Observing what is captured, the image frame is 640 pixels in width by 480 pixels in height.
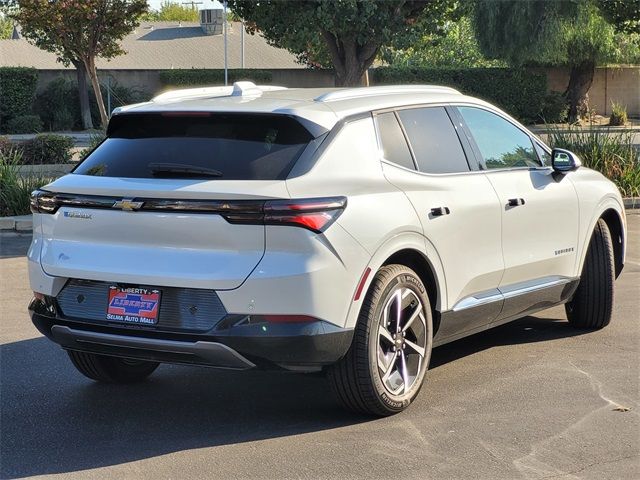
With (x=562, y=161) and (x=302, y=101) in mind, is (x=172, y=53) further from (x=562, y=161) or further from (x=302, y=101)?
(x=302, y=101)

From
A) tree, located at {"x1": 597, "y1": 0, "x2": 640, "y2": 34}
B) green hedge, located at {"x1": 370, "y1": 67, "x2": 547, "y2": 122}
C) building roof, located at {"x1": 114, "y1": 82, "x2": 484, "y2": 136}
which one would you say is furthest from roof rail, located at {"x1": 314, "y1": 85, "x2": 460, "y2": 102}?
green hedge, located at {"x1": 370, "y1": 67, "x2": 547, "y2": 122}

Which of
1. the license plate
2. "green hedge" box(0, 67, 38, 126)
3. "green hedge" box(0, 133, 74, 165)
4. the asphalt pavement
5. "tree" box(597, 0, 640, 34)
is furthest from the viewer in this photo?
"green hedge" box(0, 67, 38, 126)

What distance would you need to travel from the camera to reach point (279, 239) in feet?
16.8

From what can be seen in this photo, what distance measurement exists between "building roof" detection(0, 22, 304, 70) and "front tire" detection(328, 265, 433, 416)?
164 ft

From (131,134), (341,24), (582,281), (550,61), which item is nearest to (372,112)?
(131,134)

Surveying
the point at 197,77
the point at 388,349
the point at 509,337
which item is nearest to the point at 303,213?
the point at 388,349

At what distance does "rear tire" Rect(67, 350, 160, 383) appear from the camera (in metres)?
6.45

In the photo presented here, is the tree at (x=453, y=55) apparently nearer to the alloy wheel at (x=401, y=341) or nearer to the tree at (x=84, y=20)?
the tree at (x=84, y=20)

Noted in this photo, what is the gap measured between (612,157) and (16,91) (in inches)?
1130

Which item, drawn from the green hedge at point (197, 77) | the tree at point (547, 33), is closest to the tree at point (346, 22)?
the tree at point (547, 33)

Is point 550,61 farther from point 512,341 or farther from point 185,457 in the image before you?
point 185,457

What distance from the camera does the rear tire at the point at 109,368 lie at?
21.2ft

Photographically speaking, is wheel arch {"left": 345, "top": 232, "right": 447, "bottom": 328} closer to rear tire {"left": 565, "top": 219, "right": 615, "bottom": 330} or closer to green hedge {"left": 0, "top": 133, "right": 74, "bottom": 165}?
rear tire {"left": 565, "top": 219, "right": 615, "bottom": 330}

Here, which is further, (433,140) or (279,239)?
(433,140)
